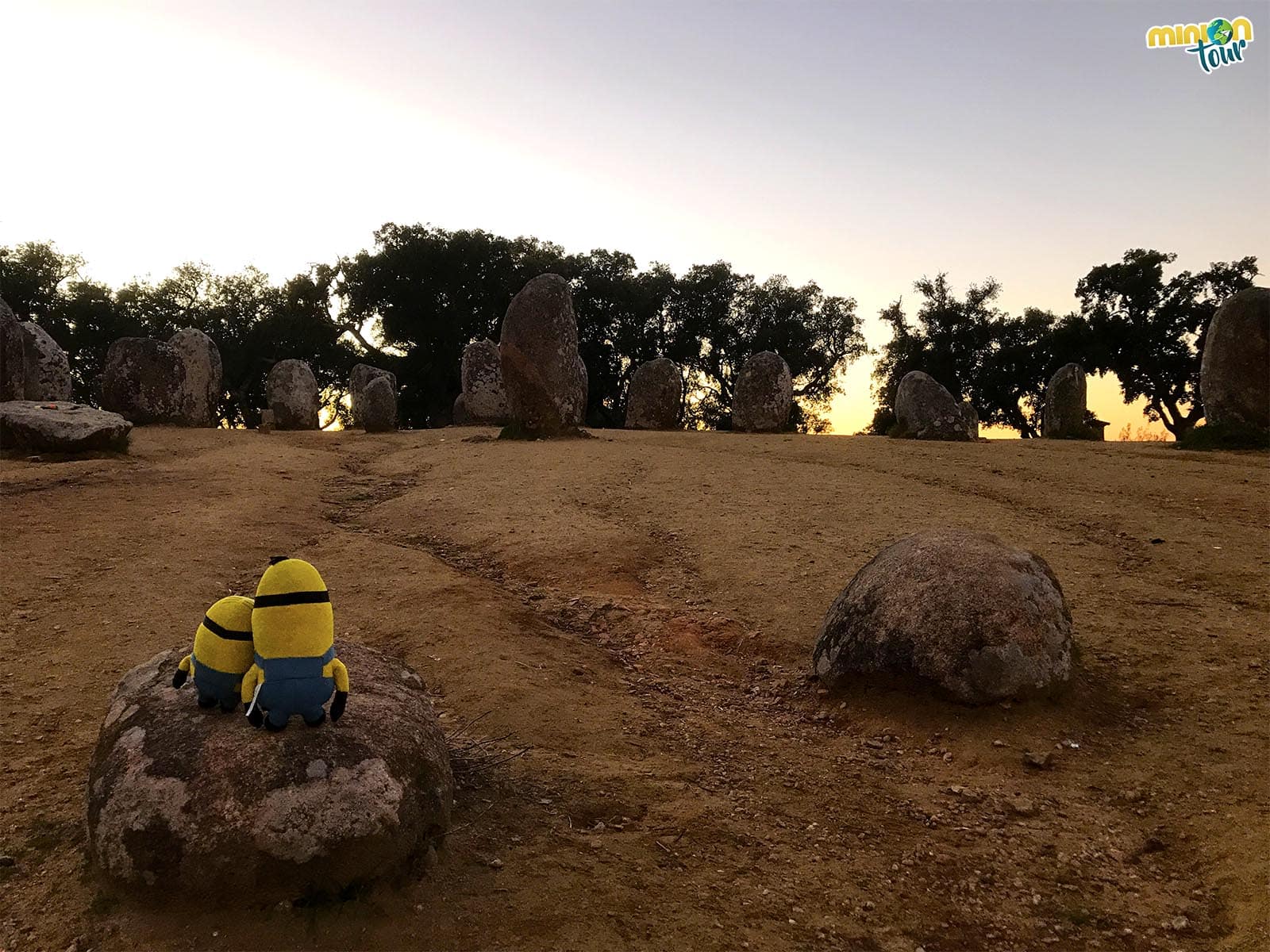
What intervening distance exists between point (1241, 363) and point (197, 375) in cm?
2389

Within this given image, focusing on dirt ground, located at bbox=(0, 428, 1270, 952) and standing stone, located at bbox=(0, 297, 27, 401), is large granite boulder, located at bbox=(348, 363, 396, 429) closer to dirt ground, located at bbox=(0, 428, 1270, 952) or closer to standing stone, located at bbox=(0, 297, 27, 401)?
standing stone, located at bbox=(0, 297, 27, 401)

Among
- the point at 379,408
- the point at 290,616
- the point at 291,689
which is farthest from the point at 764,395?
the point at 291,689

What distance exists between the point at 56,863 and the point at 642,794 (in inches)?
110

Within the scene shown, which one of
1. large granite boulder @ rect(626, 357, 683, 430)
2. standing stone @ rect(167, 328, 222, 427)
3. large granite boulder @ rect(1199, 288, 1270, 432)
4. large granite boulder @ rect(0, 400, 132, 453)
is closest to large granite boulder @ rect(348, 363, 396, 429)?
standing stone @ rect(167, 328, 222, 427)

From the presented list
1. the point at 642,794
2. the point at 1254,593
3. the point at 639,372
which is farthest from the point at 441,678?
the point at 639,372

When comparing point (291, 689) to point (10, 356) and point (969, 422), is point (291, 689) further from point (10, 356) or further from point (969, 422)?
point (969, 422)

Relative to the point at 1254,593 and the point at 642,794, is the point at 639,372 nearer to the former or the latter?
the point at 1254,593

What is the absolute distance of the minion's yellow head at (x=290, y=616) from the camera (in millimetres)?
3822

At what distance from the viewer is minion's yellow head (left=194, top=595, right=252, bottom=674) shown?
3.94 m

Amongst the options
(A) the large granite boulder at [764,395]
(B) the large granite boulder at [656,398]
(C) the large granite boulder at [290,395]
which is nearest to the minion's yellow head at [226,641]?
(A) the large granite boulder at [764,395]

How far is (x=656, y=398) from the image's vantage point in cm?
2714

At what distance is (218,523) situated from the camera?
10.6 metres

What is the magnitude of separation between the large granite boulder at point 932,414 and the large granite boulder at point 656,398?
7026 mm

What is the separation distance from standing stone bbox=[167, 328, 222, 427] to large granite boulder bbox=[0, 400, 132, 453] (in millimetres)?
6686
